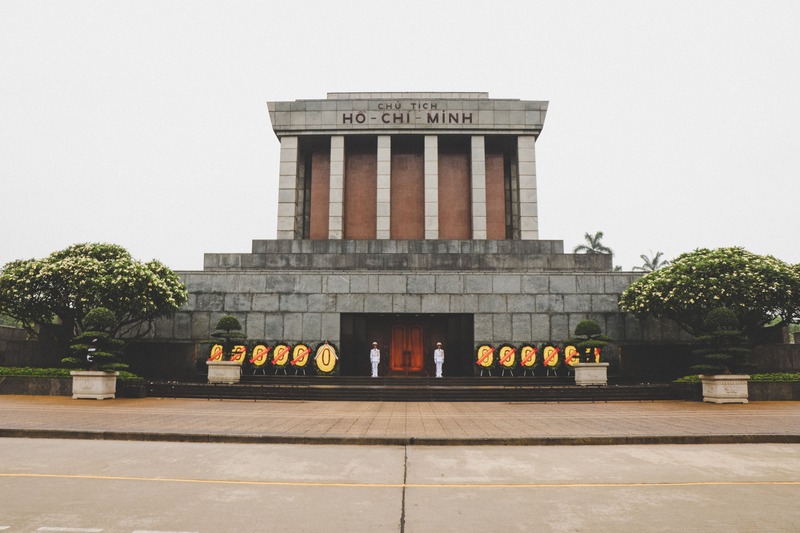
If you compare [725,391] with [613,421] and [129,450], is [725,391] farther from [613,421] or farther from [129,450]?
[129,450]

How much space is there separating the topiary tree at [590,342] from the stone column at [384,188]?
1546cm

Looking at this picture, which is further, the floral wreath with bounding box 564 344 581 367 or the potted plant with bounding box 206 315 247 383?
the floral wreath with bounding box 564 344 581 367

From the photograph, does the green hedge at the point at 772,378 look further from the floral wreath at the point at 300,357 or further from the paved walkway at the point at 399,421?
the floral wreath at the point at 300,357

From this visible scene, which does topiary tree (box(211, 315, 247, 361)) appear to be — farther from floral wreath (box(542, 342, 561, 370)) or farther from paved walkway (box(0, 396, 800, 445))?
floral wreath (box(542, 342, 561, 370))

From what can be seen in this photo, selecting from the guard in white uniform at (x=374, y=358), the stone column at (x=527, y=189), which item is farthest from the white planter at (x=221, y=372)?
the stone column at (x=527, y=189)

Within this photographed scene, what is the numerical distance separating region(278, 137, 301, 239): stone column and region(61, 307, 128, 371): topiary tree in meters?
15.8

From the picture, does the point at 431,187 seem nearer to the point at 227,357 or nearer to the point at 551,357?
the point at 551,357

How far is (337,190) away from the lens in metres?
35.8

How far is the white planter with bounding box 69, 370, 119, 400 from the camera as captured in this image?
19.1 m

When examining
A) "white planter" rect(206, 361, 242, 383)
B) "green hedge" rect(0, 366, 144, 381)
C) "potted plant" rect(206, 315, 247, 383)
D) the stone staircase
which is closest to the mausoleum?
"potted plant" rect(206, 315, 247, 383)

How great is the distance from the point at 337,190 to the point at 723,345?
24458mm

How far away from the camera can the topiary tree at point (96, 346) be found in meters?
19.5

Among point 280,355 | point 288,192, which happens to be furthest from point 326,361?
point 288,192

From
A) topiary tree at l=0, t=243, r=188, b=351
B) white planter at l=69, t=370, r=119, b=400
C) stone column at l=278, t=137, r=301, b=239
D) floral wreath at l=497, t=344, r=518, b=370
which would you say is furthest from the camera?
stone column at l=278, t=137, r=301, b=239
